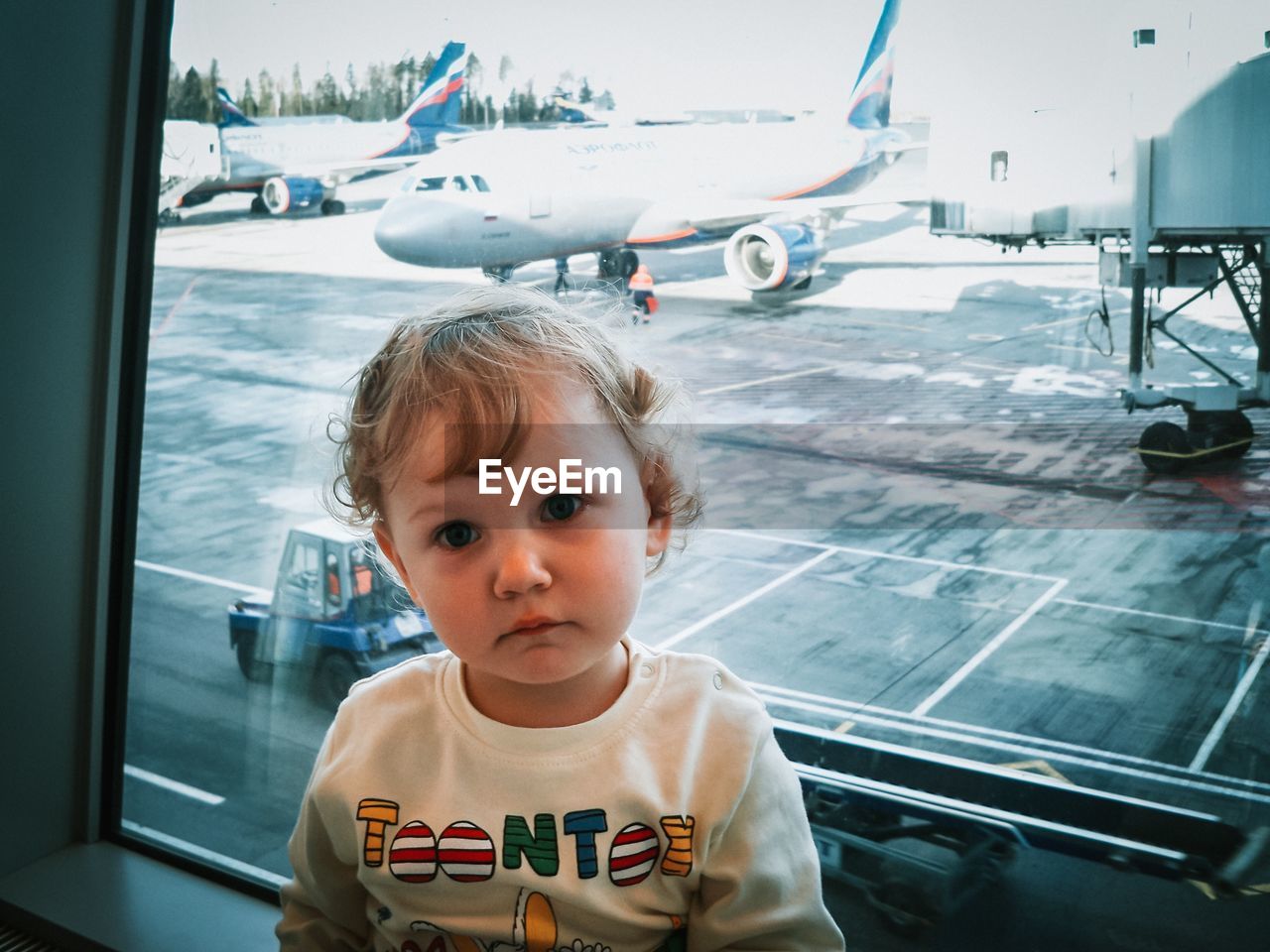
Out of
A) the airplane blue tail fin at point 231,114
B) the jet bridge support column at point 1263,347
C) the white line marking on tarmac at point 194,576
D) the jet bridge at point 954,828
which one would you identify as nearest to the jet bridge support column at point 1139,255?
the jet bridge support column at point 1263,347

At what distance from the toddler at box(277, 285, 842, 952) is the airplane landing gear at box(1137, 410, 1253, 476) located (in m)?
0.73

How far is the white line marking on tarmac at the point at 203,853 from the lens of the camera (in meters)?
1.85

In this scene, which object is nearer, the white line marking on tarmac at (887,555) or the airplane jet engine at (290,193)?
the white line marking on tarmac at (887,555)

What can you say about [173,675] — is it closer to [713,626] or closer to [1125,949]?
[713,626]

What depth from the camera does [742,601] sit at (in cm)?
161

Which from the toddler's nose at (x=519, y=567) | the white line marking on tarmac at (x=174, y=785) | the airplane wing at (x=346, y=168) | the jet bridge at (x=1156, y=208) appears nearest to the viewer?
the toddler's nose at (x=519, y=567)

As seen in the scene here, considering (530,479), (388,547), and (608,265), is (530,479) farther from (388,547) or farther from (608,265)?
(608,265)

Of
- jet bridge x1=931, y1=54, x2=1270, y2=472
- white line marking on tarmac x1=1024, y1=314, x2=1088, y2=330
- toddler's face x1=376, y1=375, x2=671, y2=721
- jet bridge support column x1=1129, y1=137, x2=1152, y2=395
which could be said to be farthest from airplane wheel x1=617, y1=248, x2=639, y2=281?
toddler's face x1=376, y1=375, x2=671, y2=721

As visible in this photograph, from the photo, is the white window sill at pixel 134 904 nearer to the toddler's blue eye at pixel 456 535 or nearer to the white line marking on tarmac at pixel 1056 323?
the toddler's blue eye at pixel 456 535

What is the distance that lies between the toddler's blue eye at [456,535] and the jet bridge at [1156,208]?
883 mm

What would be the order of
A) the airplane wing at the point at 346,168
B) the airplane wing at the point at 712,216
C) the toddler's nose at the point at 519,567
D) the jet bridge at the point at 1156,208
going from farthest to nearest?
the airplane wing at the point at 346,168 → the airplane wing at the point at 712,216 → the jet bridge at the point at 1156,208 → the toddler's nose at the point at 519,567

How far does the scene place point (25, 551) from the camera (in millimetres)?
1826

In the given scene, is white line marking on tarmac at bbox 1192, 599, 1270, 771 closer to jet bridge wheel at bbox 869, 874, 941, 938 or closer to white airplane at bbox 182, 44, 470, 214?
jet bridge wheel at bbox 869, 874, 941, 938

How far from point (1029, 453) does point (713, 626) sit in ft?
1.64
